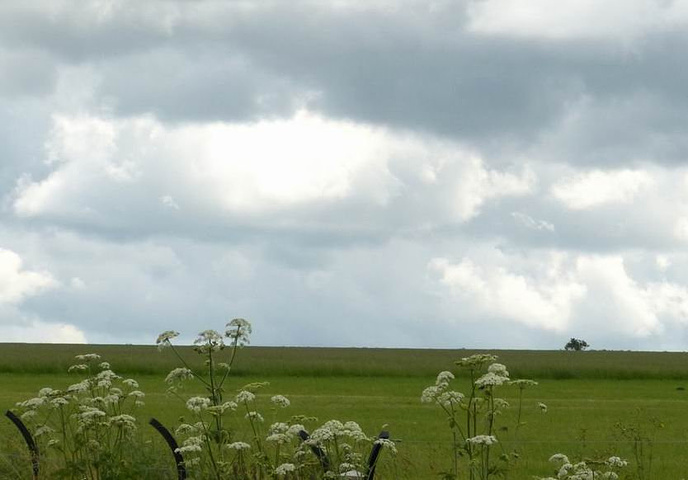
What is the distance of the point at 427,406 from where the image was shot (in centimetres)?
3650

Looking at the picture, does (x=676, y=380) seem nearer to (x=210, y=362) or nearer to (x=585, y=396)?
(x=585, y=396)

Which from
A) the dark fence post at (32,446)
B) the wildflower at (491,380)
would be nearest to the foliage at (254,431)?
the wildflower at (491,380)

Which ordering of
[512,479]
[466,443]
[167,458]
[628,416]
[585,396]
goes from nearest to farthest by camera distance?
[466,443] < [167,458] < [512,479] < [628,416] < [585,396]

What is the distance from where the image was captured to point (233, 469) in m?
11.7

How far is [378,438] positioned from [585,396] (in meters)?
36.1

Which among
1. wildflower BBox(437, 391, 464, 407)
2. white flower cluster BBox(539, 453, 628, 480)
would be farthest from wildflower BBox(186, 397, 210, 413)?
white flower cluster BBox(539, 453, 628, 480)

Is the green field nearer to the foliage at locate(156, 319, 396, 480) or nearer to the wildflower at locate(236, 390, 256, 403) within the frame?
the foliage at locate(156, 319, 396, 480)

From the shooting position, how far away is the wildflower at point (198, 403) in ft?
34.1

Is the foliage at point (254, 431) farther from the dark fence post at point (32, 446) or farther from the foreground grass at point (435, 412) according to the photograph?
the dark fence post at point (32, 446)

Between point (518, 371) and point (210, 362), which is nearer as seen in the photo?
point (210, 362)

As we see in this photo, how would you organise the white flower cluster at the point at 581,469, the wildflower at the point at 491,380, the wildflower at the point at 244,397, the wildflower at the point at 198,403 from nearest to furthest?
the wildflower at the point at 491,380 < the white flower cluster at the point at 581,469 < the wildflower at the point at 244,397 < the wildflower at the point at 198,403

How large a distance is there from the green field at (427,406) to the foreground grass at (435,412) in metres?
0.04

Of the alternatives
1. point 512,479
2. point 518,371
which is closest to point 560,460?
point 512,479

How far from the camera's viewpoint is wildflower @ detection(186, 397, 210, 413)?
10.4 metres
